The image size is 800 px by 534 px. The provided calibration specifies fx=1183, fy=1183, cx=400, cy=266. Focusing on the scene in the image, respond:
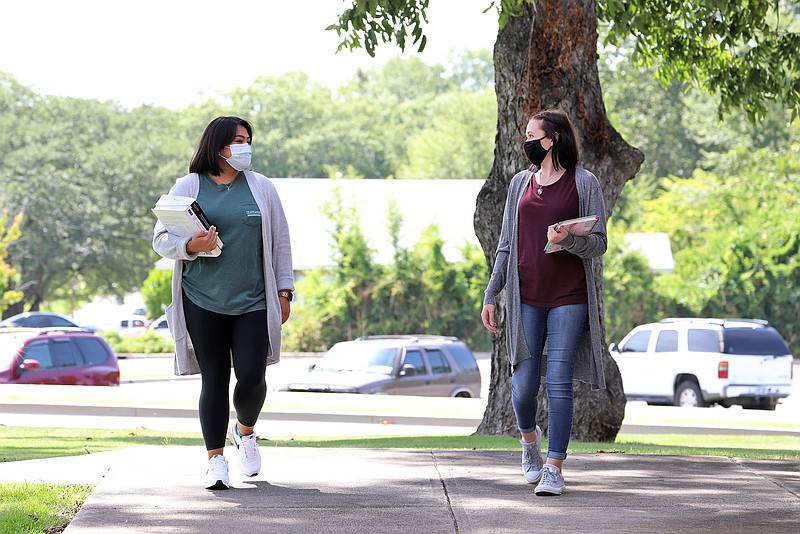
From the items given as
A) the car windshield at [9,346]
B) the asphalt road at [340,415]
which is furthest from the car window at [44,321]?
the asphalt road at [340,415]

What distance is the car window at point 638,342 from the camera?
22719 mm

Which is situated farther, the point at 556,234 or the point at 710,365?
the point at 710,365

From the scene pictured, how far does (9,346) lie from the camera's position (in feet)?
67.2

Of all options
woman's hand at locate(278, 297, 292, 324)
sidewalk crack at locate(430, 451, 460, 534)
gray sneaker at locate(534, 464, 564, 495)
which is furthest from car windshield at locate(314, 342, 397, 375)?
gray sneaker at locate(534, 464, 564, 495)

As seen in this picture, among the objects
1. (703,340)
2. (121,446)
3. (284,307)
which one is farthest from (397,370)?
(284,307)

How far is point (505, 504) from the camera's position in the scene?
5.52 meters

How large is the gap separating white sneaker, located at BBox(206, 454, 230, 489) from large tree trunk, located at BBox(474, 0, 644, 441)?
4934 mm

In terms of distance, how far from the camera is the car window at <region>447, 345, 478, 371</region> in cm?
2077

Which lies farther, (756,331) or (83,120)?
(83,120)

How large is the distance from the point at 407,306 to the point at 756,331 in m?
16.6

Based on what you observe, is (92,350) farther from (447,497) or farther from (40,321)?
(40,321)

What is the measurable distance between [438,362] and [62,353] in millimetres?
6627

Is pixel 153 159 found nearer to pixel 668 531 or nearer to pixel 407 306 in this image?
pixel 407 306

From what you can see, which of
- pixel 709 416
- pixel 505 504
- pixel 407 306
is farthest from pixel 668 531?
A: pixel 407 306
